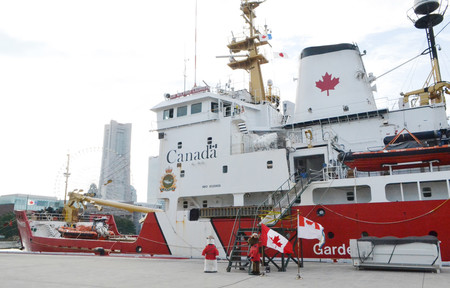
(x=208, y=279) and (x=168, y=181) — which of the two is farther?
(x=168, y=181)

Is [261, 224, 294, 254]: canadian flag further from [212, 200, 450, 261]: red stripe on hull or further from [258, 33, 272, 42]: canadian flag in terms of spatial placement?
[258, 33, 272, 42]: canadian flag

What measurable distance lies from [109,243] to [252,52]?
14678 millimetres

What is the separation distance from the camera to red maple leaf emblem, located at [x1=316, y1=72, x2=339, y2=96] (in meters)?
18.0

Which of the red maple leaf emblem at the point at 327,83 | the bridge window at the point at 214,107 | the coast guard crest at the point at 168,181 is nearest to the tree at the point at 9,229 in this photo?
the coast guard crest at the point at 168,181

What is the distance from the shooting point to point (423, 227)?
461 inches

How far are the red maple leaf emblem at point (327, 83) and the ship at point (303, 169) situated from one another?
5 cm

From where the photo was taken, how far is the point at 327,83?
1809 centimetres

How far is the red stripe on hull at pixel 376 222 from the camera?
11539 millimetres

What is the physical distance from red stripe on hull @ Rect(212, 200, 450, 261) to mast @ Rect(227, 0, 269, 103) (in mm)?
11100

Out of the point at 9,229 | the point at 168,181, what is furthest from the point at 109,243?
the point at 9,229

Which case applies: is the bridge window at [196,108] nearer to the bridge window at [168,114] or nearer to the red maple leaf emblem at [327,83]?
the bridge window at [168,114]

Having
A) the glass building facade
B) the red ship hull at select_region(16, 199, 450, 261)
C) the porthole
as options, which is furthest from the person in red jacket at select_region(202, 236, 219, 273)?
the glass building facade

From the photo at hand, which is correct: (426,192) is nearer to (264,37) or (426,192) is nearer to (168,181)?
(168,181)

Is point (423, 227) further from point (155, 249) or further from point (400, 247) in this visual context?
point (155, 249)
